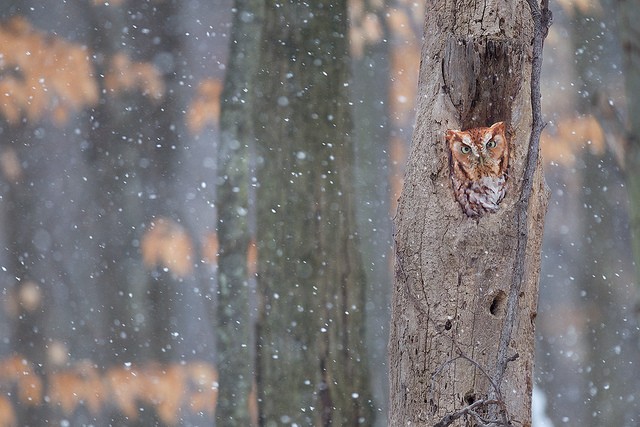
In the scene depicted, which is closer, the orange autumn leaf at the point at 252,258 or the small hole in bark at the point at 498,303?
the small hole in bark at the point at 498,303

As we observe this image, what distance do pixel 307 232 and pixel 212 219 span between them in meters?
0.29

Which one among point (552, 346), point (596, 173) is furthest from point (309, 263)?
point (596, 173)

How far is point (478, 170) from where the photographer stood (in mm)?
1139

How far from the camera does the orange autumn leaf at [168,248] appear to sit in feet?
7.67

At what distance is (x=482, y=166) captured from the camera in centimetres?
114

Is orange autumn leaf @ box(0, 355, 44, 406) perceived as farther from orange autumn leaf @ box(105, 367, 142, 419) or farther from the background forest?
orange autumn leaf @ box(105, 367, 142, 419)

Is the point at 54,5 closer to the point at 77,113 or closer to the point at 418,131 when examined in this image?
the point at 77,113


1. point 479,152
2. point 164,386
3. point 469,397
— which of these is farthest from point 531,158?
A: point 164,386

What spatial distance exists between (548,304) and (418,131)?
4.59ft

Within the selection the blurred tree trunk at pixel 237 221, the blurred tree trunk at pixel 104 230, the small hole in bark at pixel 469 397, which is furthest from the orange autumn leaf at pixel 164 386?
the small hole in bark at pixel 469 397

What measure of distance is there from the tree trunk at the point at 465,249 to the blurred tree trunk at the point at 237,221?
44.5 inches

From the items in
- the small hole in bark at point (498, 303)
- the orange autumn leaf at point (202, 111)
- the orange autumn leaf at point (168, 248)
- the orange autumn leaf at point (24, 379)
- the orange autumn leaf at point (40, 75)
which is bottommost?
the small hole in bark at point (498, 303)

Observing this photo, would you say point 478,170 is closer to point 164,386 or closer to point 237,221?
point 237,221

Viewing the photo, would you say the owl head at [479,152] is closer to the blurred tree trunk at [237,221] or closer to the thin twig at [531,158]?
the thin twig at [531,158]
